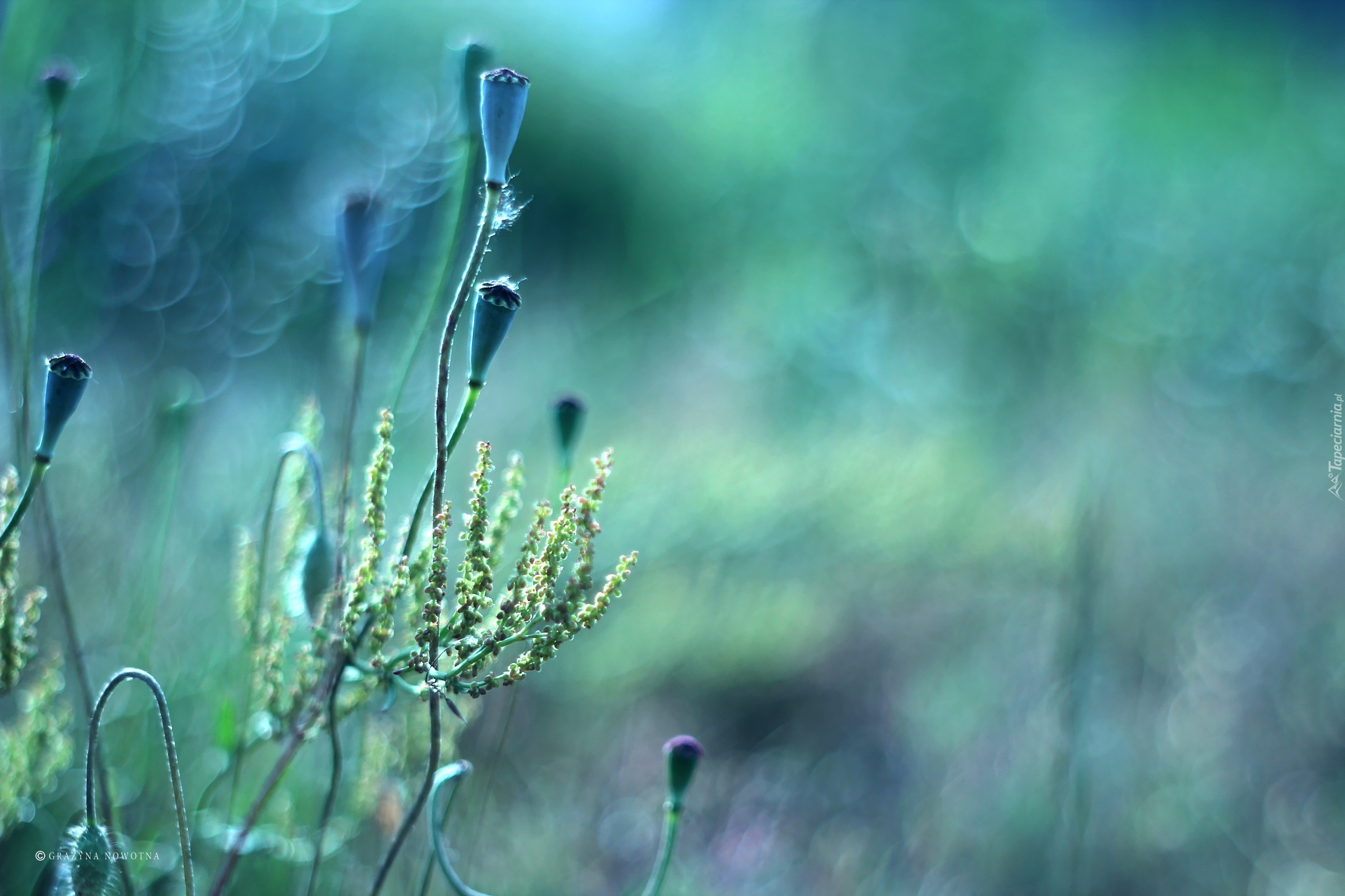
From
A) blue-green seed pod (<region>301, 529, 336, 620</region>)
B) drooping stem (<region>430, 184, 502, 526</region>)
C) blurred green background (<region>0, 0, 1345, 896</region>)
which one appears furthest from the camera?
blurred green background (<region>0, 0, 1345, 896</region>)

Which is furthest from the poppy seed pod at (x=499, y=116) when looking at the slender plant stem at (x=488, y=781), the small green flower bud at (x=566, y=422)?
the slender plant stem at (x=488, y=781)

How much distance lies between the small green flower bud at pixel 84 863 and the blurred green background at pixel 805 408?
30cm

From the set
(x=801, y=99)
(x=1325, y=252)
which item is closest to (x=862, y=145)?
(x=801, y=99)

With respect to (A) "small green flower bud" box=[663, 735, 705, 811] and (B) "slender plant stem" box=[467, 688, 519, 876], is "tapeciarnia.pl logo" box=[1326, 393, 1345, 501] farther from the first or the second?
(A) "small green flower bud" box=[663, 735, 705, 811]

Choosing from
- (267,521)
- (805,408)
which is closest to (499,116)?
(267,521)

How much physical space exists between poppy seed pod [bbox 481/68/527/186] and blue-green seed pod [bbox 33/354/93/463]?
0.21 meters

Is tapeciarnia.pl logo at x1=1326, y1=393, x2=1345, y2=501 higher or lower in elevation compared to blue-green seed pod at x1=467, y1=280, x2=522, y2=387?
higher

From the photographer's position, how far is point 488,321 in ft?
1.37

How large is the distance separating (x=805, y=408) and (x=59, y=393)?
2057 millimetres

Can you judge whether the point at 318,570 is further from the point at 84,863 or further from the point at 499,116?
the point at 499,116

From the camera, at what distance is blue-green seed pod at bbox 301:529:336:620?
1.81 feet

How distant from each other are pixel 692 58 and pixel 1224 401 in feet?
10.2

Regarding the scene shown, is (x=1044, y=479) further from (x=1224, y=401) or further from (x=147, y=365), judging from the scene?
(x=147, y=365)

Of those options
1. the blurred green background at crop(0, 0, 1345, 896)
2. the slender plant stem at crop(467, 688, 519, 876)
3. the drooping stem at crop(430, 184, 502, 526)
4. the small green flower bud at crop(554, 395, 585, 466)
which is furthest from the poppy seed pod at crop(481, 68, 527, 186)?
the blurred green background at crop(0, 0, 1345, 896)
